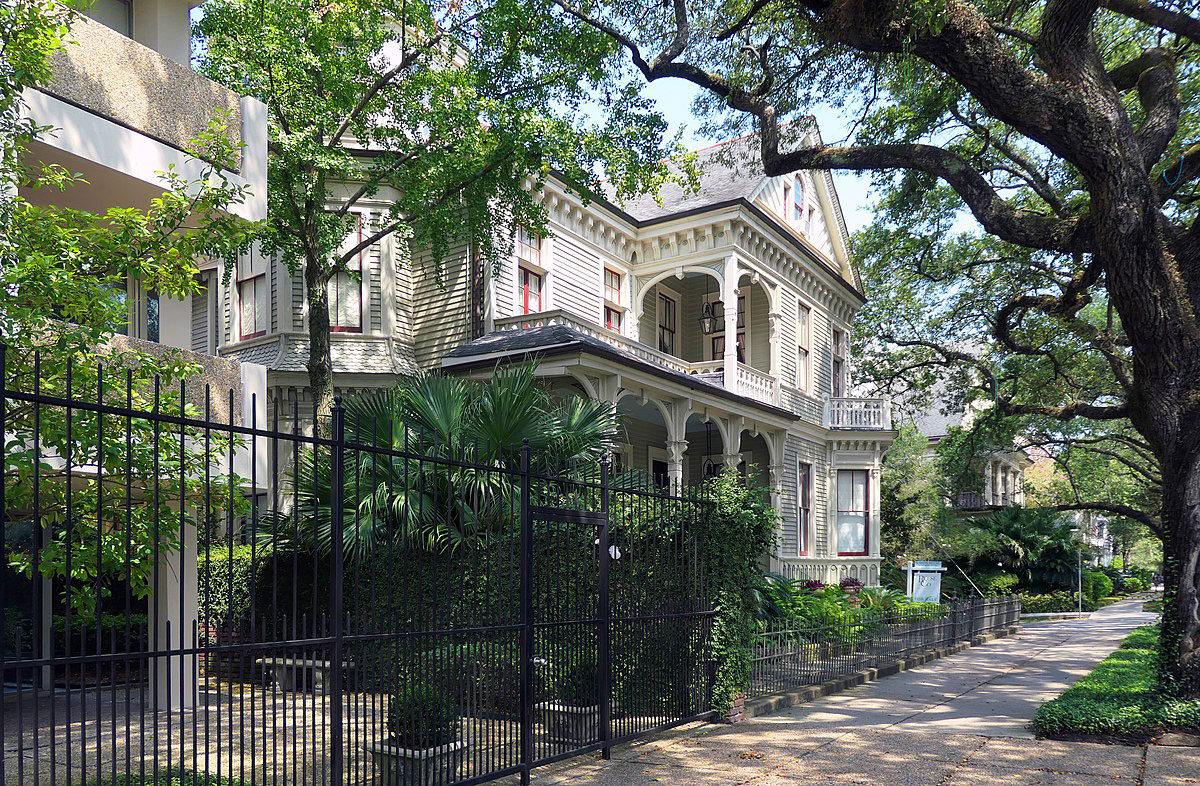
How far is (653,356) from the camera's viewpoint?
22.0 metres

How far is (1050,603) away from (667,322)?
20.8 m

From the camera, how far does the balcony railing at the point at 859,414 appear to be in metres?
32.1

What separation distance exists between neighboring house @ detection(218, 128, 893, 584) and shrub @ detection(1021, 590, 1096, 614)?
10195 mm

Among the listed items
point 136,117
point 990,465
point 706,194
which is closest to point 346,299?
point 136,117

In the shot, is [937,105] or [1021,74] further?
[937,105]

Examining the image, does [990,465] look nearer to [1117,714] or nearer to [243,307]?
[243,307]

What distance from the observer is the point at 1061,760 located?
30.7 feet

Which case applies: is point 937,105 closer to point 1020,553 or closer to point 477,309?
point 477,309

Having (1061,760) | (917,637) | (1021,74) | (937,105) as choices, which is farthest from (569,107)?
(1061,760)

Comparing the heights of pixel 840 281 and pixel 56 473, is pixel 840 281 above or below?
above

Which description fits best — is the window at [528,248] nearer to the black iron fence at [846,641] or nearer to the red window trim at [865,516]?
the black iron fence at [846,641]

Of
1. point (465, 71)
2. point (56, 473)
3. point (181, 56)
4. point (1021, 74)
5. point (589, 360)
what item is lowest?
point (56, 473)

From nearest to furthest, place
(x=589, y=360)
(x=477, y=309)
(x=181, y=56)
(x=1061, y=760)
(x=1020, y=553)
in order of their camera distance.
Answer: (x=1061, y=760) < (x=181, y=56) < (x=589, y=360) < (x=477, y=309) < (x=1020, y=553)

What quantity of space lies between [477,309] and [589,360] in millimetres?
3326
